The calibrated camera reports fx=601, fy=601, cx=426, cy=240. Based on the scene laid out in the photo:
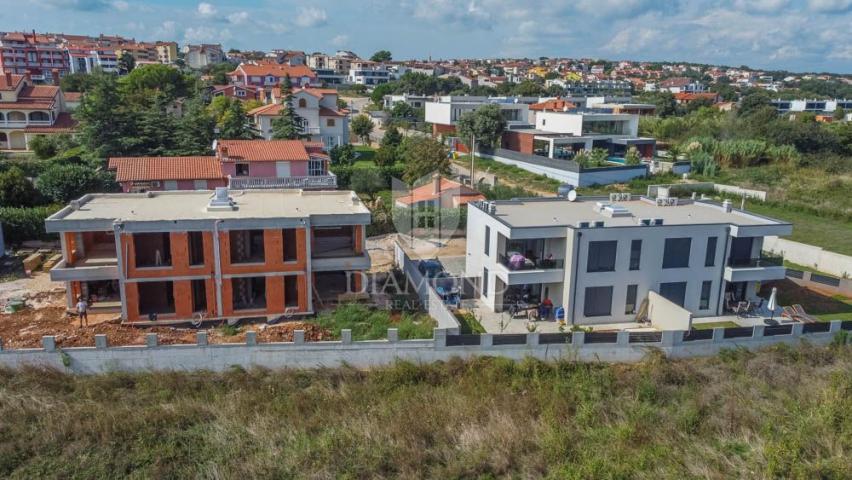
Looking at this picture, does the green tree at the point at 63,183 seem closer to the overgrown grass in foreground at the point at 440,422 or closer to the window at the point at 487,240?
the overgrown grass in foreground at the point at 440,422

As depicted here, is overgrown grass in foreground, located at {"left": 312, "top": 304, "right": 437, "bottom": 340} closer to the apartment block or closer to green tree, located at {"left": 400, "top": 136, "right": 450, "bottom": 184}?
the apartment block

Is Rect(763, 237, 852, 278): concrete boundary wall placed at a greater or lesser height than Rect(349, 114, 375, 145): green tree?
lesser

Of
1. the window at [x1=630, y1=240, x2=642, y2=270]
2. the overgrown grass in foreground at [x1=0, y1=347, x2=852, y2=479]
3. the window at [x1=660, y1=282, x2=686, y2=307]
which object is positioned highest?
the window at [x1=630, y1=240, x2=642, y2=270]

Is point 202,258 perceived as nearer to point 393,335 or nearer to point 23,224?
point 393,335

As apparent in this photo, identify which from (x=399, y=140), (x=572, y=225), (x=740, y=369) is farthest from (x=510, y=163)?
(x=740, y=369)

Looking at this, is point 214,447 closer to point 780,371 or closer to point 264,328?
point 264,328

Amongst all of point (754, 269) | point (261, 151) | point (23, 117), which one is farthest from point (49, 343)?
point (23, 117)

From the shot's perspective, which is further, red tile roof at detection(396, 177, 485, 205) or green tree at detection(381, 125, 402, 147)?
green tree at detection(381, 125, 402, 147)

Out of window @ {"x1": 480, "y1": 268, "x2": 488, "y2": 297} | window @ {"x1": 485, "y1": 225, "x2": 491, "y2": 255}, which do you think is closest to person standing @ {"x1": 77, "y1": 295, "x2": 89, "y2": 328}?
window @ {"x1": 480, "y1": 268, "x2": 488, "y2": 297}
